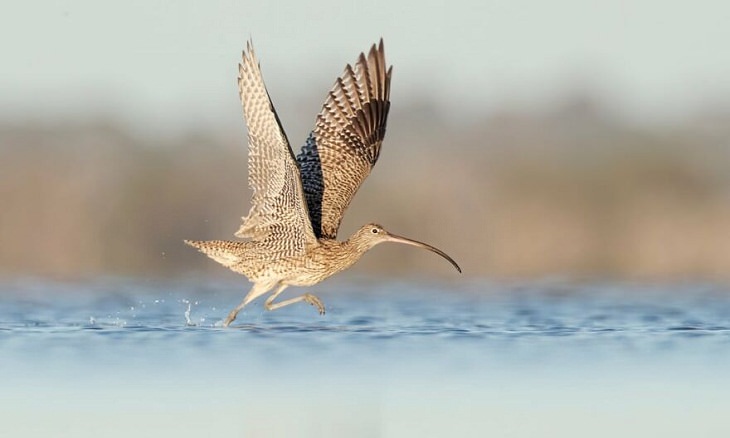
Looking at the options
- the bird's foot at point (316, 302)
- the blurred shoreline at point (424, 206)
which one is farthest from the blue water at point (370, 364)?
the blurred shoreline at point (424, 206)

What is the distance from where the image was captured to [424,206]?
26.2m

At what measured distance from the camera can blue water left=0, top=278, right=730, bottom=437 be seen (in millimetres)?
11422

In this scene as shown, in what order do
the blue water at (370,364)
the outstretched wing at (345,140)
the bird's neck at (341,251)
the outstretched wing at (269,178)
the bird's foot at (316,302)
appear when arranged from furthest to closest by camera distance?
the outstretched wing at (345,140), the bird's foot at (316,302), the bird's neck at (341,251), the outstretched wing at (269,178), the blue water at (370,364)

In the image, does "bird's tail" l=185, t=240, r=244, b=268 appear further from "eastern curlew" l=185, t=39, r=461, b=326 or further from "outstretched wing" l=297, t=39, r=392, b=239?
"outstretched wing" l=297, t=39, r=392, b=239

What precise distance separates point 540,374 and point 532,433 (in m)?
2.12

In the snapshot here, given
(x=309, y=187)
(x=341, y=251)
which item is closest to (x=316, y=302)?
(x=341, y=251)

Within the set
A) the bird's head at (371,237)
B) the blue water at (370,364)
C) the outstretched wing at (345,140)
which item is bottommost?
the blue water at (370,364)

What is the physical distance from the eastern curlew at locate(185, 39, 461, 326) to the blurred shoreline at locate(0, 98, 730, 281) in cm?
762

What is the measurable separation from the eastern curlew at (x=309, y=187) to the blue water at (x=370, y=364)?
586 mm

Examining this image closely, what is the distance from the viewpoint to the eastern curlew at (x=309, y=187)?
15.2 meters

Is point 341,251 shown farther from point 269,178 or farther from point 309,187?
point 269,178

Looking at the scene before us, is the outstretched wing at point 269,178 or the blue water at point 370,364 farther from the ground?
the outstretched wing at point 269,178

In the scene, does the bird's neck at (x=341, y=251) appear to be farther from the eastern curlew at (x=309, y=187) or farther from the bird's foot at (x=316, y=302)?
the bird's foot at (x=316, y=302)

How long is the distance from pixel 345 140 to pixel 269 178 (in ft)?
5.04
